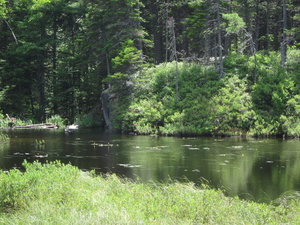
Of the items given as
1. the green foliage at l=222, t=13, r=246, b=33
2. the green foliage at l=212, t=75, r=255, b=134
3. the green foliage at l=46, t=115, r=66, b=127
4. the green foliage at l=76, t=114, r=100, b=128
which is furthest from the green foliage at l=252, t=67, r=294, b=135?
the green foliage at l=46, t=115, r=66, b=127

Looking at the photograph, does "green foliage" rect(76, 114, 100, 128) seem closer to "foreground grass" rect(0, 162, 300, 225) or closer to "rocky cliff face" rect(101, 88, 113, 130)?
"rocky cliff face" rect(101, 88, 113, 130)

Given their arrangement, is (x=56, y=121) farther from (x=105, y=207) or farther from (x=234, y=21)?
(x=105, y=207)

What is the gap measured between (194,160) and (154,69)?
17.5 meters

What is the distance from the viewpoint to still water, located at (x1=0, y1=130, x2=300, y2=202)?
444 inches

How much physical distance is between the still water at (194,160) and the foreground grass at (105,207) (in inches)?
107

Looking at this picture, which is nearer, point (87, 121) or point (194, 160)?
point (194, 160)

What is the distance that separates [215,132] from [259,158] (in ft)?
32.3

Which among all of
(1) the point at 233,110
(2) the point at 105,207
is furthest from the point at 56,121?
(2) the point at 105,207

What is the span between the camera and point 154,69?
3161 centimetres

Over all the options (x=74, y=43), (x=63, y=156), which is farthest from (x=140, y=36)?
(x=63, y=156)

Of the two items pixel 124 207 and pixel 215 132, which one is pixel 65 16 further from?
pixel 124 207

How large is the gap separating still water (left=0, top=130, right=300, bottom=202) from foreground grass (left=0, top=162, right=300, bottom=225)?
2721mm

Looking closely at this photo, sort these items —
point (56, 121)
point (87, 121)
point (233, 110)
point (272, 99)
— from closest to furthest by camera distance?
1. point (272, 99)
2. point (233, 110)
3. point (87, 121)
4. point (56, 121)

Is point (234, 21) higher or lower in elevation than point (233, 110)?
higher
